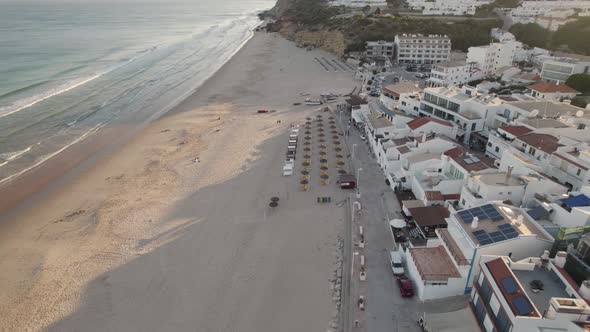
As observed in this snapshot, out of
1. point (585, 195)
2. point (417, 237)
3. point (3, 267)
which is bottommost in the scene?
point (3, 267)

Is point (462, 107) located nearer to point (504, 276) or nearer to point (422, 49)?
point (504, 276)

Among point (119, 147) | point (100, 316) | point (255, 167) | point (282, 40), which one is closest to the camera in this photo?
point (100, 316)

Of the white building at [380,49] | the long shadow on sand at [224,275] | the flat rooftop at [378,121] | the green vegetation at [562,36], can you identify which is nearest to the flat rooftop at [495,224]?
the long shadow on sand at [224,275]

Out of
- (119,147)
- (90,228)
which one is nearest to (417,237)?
(90,228)

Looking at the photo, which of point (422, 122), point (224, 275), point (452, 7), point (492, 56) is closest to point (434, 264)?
point (224, 275)

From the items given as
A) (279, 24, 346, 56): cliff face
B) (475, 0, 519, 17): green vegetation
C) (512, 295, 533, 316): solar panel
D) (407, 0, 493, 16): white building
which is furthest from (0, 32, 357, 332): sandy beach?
(475, 0, 519, 17): green vegetation

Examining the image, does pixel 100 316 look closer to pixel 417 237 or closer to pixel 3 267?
pixel 3 267

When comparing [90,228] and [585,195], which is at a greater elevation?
[585,195]
